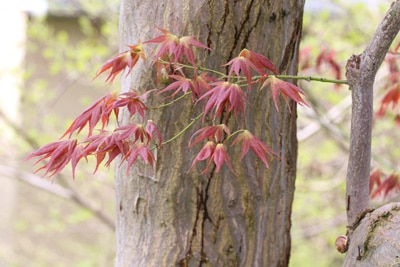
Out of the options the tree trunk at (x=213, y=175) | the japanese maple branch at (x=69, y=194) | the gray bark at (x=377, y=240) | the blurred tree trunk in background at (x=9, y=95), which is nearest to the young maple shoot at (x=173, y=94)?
the tree trunk at (x=213, y=175)

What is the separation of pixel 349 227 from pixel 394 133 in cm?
280

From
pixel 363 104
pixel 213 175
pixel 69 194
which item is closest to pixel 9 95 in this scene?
pixel 69 194

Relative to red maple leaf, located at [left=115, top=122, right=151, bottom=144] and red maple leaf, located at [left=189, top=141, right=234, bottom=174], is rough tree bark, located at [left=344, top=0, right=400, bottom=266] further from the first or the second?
red maple leaf, located at [left=115, top=122, right=151, bottom=144]

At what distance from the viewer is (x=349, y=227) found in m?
1.37

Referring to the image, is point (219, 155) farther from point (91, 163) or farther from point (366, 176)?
point (91, 163)

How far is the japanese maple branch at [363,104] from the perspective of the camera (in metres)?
1.25

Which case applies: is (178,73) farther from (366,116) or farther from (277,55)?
(366,116)

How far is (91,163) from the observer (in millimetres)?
4547

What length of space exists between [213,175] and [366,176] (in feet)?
1.09

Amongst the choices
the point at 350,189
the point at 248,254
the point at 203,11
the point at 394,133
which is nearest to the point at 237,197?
the point at 248,254

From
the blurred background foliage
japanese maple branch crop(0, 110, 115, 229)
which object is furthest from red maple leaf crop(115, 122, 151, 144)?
japanese maple branch crop(0, 110, 115, 229)

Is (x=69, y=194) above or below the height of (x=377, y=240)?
above

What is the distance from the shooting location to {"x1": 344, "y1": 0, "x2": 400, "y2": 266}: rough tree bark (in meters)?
1.23

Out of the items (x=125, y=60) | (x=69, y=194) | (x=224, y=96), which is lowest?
(x=224, y=96)
